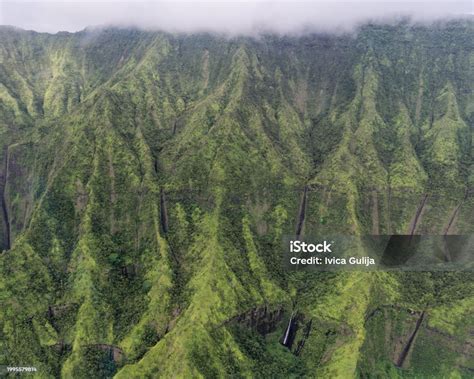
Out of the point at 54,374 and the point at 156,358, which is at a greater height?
the point at 156,358

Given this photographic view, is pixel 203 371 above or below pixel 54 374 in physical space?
above

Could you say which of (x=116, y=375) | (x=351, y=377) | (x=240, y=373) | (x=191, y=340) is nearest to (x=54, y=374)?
(x=116, y=375)

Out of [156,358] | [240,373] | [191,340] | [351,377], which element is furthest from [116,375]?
[351,377]

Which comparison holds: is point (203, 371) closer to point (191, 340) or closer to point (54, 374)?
point (191, 340)

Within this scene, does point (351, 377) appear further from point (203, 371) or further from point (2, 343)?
point (2, 343)

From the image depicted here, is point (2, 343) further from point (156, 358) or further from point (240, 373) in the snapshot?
point (240, 373)

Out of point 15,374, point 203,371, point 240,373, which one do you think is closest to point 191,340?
point 203,371
